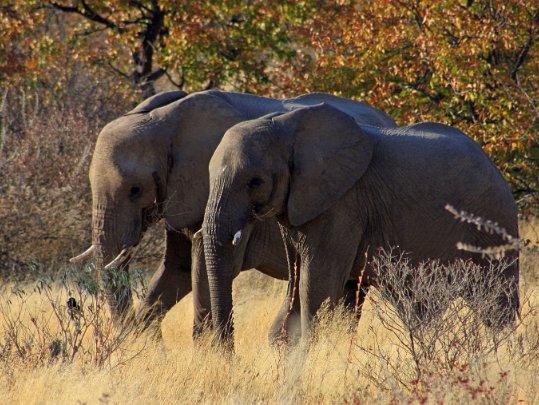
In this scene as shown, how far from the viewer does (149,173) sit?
8.52m

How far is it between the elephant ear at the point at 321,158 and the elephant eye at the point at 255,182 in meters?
0.27

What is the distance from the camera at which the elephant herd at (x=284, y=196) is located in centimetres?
741

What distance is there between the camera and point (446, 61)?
34.1ft

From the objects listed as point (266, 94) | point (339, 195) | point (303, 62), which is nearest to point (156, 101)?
point (339, 195)

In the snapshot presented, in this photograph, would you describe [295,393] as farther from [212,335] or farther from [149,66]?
[149,66]

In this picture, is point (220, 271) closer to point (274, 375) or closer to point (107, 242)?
point (274, 375)

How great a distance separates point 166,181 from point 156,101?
0.70m

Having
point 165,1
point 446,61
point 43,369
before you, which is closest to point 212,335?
point 43,369

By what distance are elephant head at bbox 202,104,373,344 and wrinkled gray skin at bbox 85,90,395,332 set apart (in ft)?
2.70

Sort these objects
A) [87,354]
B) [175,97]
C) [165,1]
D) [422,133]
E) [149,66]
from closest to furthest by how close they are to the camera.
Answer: [87,354] < [422,133] < [175,97] < [165,1] < [149,66]

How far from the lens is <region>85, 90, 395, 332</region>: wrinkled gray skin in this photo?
846 cm

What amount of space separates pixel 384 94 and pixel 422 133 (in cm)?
317

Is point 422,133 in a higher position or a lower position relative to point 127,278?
higher

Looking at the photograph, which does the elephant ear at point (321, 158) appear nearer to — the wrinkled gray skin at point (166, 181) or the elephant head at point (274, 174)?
the elephant head at point (274, 174)
